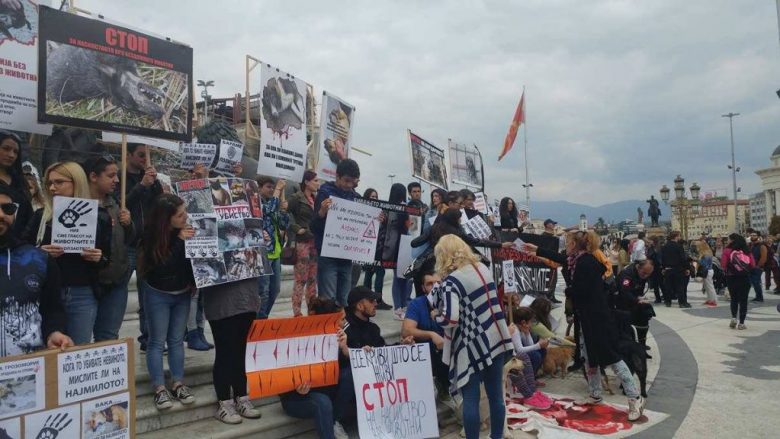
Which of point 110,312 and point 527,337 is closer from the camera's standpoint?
point 110,312

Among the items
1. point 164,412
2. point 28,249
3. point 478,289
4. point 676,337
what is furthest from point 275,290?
point 676,337

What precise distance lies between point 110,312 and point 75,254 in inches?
25.1

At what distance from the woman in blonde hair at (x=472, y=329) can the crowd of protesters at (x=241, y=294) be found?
0.01m

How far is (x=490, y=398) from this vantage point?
170 inches

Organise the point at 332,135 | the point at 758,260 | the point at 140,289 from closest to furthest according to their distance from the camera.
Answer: the point at 140,289 → the point at 332,135 → the point at 758,260

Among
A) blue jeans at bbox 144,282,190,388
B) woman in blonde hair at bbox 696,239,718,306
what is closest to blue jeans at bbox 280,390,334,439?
blue jeans at bbox 144,282,190,388

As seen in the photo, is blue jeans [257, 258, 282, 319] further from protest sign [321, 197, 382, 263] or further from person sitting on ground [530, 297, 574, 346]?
person sitting on ground [530, 297, 574, 346]

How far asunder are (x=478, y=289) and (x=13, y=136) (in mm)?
3829

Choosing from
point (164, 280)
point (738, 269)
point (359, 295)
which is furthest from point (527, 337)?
point (738, 269)

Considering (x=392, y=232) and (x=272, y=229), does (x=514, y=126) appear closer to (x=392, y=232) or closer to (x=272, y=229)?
(x=392, y=232)

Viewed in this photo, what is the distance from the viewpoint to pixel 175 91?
4930mm

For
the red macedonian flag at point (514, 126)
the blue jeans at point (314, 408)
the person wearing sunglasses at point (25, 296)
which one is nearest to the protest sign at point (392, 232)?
the blue jeans at point (314, 408)

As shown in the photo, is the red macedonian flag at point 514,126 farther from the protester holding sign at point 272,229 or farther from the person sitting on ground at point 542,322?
the protester holding sign at point 272,229

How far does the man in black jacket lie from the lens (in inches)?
551
